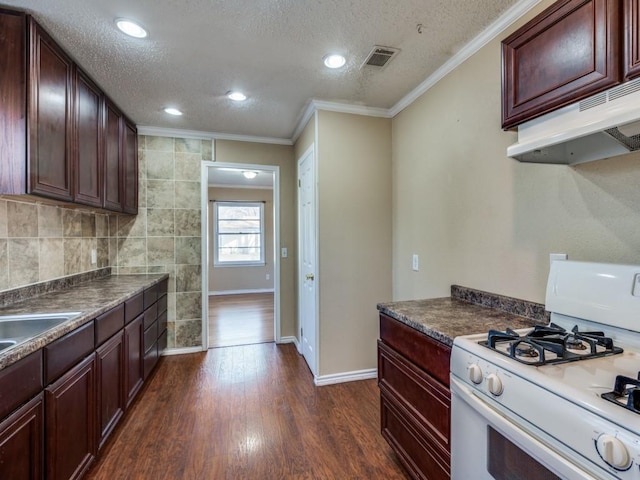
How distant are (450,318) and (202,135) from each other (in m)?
3.19

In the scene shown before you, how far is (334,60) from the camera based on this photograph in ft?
6.79

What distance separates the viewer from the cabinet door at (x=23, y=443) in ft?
3.58

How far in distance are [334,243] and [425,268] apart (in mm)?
791

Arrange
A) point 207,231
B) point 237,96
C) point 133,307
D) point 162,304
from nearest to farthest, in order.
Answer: point 133,307
point 237,96
point 162,304
point 207,231

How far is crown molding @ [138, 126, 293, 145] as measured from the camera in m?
3.38

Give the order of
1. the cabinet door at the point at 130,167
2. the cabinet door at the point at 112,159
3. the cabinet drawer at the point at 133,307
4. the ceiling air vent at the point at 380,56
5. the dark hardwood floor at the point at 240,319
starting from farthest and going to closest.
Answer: the dark hardwood floor at the point at 240,319 → the cabinet door at the point at 130,167 → the cabinet door at the point at 112,159 → the cabinet drawer at the point at 133,307 → the ceiling air vent at the point at 380,56

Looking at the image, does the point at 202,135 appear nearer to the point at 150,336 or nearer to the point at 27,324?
the point at 150,336

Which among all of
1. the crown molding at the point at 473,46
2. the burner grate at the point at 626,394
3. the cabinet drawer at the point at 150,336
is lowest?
the cabinet drawer at the point at 150,336

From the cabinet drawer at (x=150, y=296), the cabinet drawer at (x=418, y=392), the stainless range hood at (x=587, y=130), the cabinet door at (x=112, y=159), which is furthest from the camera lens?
the cabinet drawer at (x=150, y=296)

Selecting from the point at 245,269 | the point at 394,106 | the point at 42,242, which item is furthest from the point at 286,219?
the point at 245,269

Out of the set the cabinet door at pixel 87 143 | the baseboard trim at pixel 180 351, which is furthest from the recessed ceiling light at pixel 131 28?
the baseboard trim at pixel 180 351

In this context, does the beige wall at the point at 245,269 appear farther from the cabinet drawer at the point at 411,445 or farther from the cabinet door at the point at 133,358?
the cabinet drawer at the point at 411,445

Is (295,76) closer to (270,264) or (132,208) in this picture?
(132,208)

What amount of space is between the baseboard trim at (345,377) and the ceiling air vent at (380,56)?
2.48 meters
